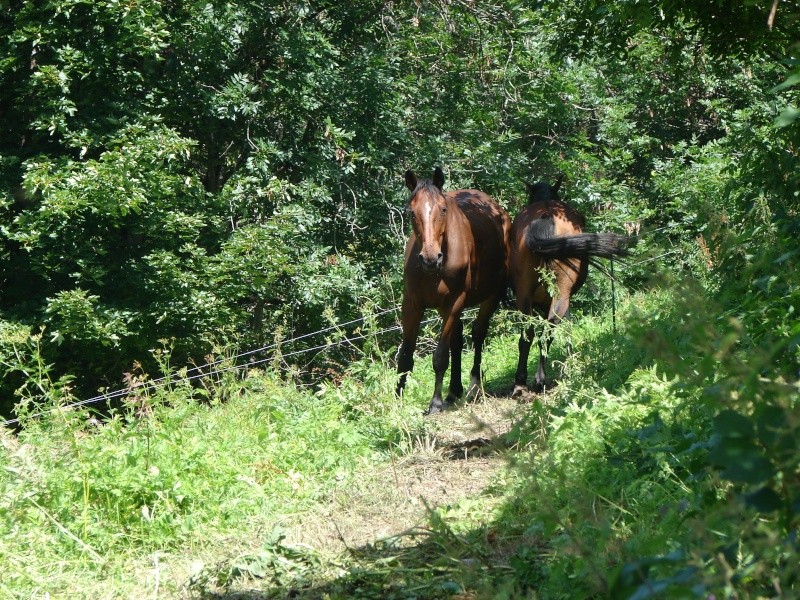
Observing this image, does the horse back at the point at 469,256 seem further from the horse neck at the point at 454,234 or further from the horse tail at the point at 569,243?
the horse tail at the point at 569,243

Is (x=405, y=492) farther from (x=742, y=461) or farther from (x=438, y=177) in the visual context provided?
(x=438, y=177)

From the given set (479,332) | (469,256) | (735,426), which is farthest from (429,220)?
(735,426)

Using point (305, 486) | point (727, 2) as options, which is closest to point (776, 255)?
point (727, 2)

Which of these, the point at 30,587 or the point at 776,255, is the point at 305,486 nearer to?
the point at 30,587

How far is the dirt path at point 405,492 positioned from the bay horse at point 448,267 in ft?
6.71

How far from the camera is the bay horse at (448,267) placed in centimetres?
945

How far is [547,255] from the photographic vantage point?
10016 millimetres

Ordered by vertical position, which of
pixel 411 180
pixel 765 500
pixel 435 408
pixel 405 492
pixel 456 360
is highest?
pixel 411 180

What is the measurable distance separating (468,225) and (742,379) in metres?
8.32

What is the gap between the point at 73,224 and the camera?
42.0ft

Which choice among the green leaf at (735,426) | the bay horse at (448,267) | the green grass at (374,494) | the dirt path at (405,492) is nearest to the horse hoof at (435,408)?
the bay horse at (448,267)

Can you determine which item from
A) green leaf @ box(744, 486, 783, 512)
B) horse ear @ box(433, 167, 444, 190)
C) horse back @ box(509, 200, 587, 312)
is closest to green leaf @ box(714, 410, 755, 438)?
green leaf @ box(744, 486, 783, 512)

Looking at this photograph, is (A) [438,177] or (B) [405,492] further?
(A) [438,177]

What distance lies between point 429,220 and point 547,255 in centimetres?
141
